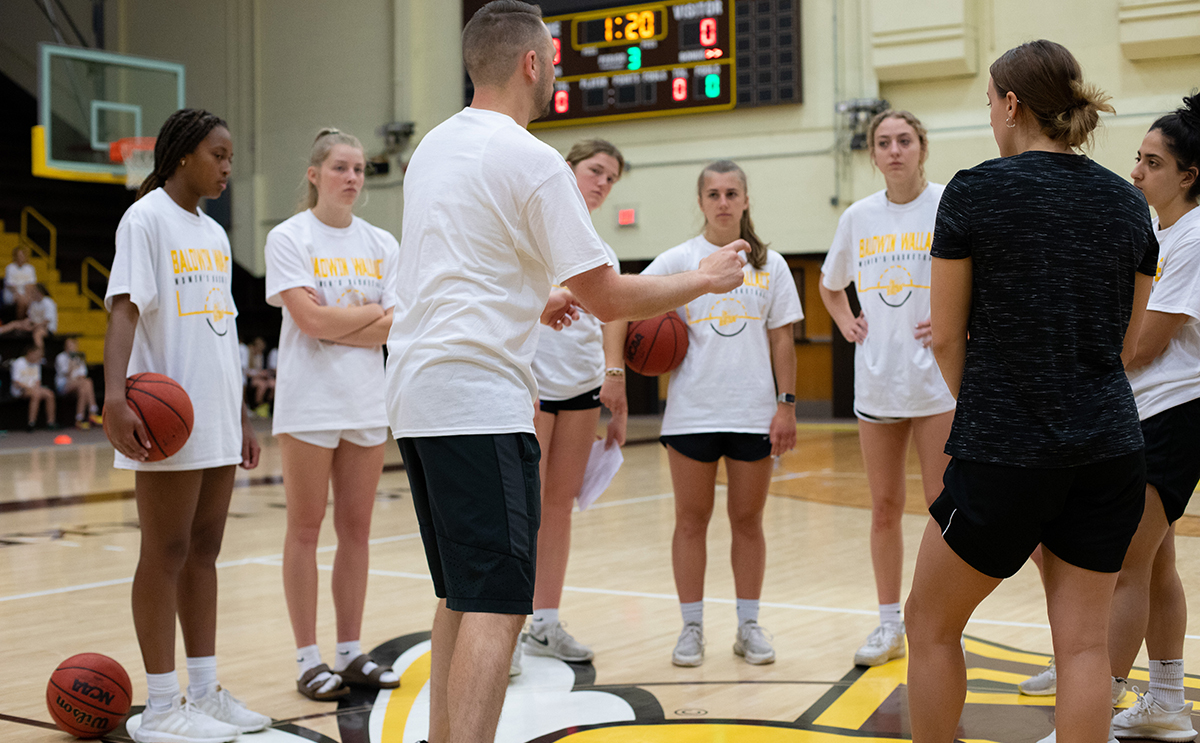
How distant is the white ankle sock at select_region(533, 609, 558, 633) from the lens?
12.5 feet

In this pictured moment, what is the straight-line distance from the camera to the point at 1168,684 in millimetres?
2871

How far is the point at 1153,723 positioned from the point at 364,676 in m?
2.26

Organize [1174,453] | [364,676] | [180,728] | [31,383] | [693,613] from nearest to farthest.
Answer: [1174,453], [180,728], [364,676], [693,613], [31,383]

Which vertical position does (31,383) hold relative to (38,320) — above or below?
below

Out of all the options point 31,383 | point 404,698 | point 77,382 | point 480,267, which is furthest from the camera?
point 77,382

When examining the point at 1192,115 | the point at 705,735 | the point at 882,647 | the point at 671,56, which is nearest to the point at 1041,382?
the point at 1192,115

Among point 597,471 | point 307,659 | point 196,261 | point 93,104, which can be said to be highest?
point 93,104

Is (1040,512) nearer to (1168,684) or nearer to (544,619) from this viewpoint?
(1168,684)

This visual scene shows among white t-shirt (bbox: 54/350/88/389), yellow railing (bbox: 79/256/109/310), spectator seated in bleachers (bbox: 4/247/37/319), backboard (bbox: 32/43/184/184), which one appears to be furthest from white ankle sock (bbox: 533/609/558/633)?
yellow railing (bbox: 79/256/109/310)

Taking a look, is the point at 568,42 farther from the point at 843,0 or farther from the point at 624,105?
the point at 843,0

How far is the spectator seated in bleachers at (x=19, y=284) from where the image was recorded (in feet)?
45.9

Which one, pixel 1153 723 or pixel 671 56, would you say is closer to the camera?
pixel 1153 723

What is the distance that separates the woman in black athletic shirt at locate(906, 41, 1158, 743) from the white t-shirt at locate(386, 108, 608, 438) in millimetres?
746


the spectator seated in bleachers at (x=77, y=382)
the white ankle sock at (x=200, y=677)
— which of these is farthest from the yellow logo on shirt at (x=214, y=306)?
the spectator seated in bleachers at (x=77, y=382)
